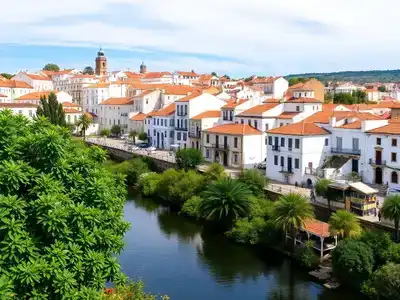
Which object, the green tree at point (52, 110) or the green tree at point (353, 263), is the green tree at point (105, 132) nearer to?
the green tree at point (52, 110)

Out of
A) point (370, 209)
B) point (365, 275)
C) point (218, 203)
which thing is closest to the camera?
point (365, 275)

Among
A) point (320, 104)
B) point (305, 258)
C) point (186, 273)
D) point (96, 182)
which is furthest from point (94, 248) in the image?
point (320, 104)

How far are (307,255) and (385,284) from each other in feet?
18.0

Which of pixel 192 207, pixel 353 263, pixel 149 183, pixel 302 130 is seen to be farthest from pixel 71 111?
pixel 353 263

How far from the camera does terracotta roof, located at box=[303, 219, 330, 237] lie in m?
28.2

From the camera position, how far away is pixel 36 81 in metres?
125

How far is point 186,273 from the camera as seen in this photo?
26.9 m

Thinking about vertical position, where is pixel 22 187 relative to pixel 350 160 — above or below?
above

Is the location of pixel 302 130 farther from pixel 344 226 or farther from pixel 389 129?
pixel 344 226

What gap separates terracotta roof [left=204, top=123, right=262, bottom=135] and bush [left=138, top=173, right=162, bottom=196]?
304 inches

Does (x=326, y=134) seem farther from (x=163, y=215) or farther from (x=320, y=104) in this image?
(x=163, y=215)

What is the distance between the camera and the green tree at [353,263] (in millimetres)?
24203

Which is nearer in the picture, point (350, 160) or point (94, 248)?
point (94, 248)

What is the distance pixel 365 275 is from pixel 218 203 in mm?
11717
